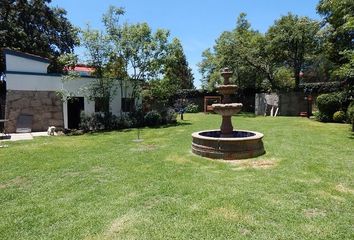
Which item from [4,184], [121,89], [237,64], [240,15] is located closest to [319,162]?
[4,184]

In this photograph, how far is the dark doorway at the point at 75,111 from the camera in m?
17.0

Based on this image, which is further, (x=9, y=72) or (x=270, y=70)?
(x=270, y=70)

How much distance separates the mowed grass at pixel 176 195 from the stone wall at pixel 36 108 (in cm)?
716

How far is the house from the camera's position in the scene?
51.3 ft

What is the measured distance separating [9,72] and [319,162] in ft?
47.3

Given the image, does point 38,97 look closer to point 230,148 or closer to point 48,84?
point 48,84

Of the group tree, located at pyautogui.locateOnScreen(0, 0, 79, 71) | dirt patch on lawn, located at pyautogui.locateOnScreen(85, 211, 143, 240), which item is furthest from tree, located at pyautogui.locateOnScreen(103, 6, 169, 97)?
dirt patch on lawn, located at pyautogui.locateOnScreen(85, 211, 143, 240)

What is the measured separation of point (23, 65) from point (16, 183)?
11391mm

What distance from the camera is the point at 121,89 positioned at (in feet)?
58.4

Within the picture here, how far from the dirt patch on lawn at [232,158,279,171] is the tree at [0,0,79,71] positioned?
18.3 m

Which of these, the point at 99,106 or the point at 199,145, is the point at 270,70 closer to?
the point at 99,106

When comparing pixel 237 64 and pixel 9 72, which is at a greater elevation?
pixel 237 64

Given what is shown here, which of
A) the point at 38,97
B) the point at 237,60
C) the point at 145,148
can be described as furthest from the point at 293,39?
the point at 38,97

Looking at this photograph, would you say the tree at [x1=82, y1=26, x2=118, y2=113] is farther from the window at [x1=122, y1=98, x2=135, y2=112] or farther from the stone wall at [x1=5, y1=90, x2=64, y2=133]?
the stone wall at [x1=5, y1=90, x2=64, y2=133]
